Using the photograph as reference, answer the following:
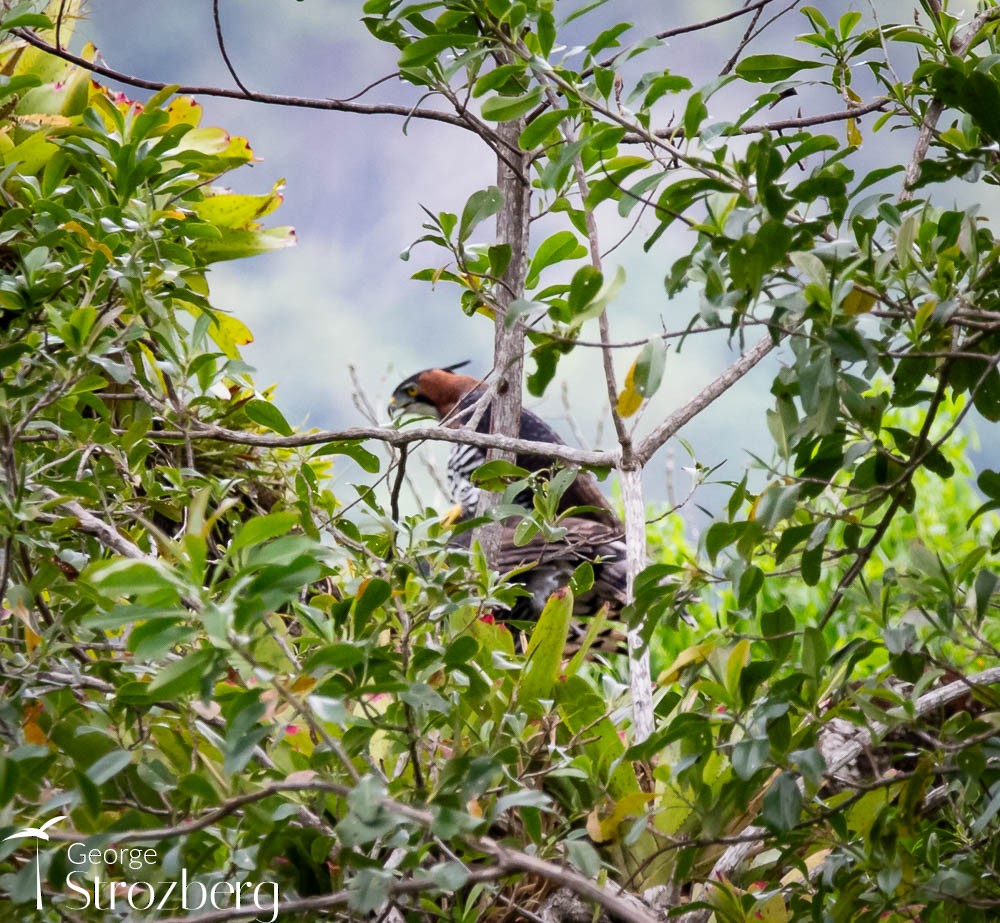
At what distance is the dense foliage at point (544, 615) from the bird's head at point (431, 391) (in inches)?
138

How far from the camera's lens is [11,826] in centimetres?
82

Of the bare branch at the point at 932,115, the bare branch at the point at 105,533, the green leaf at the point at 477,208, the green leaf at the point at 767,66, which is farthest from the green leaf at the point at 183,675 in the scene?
the bare branch at the point at 932,115

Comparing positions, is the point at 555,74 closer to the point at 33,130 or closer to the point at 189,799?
the point at 189,799

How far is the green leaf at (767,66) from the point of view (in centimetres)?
112

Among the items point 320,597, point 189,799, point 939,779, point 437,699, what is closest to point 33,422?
point 320,597

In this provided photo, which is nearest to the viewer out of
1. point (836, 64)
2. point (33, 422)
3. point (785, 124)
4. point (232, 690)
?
point (232, 690)

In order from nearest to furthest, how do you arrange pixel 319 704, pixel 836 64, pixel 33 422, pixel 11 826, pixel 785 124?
pixel 319 704 → pixel 11 826 → pixel 33 422 → pixel 836 64 → pixel 785 124

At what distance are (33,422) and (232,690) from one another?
0.48 m

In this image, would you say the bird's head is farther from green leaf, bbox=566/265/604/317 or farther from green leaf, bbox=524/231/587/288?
green leaf, bbox=566/265/604/317

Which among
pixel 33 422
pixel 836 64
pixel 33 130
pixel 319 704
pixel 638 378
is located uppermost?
pixel 33 130

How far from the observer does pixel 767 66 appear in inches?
Answer: 44.2

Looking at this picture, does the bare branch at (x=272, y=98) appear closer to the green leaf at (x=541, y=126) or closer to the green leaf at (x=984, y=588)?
the green leaf at (x=541, y=126)

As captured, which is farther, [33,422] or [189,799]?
[33,422]

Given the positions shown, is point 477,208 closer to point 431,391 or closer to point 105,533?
point 105,533
